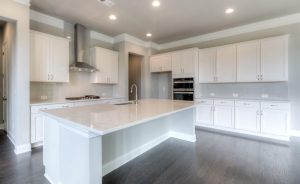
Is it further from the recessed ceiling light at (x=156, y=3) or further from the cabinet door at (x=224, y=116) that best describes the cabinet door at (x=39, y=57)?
the cabinet door at (x=224, y=116)

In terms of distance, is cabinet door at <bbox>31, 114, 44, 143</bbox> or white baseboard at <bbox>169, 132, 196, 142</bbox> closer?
cabinet door at <bbox>31, 114, 44, 143</bbox>

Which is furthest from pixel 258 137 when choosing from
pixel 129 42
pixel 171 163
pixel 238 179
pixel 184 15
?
pixel 129 42

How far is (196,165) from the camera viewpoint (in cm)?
243

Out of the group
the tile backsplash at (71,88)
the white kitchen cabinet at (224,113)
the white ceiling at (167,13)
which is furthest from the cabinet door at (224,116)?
the tile backsplash at (71,88)

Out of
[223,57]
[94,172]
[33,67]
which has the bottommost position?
[94,172]

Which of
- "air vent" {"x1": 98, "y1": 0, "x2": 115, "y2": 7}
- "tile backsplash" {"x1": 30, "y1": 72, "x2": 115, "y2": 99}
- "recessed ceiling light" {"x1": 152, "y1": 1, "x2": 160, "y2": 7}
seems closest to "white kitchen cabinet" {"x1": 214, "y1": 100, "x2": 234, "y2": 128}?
"recessed ceiling light" {"x1": 152, "y1": 1, "x2": 160, "y2": 7}

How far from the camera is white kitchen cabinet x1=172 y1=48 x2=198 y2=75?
4836 mm

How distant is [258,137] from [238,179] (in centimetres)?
222

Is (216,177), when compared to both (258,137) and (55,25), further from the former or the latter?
(55,25)

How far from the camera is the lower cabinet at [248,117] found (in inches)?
138

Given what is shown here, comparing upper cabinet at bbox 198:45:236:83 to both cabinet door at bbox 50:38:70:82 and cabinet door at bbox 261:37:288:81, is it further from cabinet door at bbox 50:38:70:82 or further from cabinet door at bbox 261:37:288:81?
cabinet door at bbox 50:38:70:82

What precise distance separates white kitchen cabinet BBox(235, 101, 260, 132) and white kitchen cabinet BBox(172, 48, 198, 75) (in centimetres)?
165

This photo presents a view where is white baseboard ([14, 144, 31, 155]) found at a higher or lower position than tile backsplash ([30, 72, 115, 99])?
lower

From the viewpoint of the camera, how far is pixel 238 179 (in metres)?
2.06
